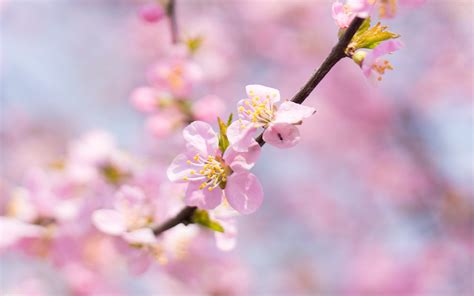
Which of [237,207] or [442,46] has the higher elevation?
[442,46]

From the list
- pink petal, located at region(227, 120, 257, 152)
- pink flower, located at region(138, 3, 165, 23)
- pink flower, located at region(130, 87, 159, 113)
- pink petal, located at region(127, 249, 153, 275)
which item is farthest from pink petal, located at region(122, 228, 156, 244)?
pink flower, located at region(138, 3, 165, 23)

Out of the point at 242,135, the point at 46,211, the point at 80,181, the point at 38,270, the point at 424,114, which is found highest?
the point at 424,114

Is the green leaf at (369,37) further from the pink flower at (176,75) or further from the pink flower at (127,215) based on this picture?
the pink flower at (176,75)

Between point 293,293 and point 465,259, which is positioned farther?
point 293,293

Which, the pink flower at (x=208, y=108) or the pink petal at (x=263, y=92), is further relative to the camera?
the pink flower at (x=208, y=108)

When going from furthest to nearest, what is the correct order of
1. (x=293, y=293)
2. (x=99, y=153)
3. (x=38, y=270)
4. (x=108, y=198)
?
(x=293, y=293) < (x=38, y=270) < (x=99, y=153) < (x=108, y=198)

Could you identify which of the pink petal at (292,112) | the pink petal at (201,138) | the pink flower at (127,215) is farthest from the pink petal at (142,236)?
the pink petal at (292,112)

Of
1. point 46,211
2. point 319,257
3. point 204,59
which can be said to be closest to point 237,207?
point 46,211

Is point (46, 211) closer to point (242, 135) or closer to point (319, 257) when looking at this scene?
point (242, 135)
